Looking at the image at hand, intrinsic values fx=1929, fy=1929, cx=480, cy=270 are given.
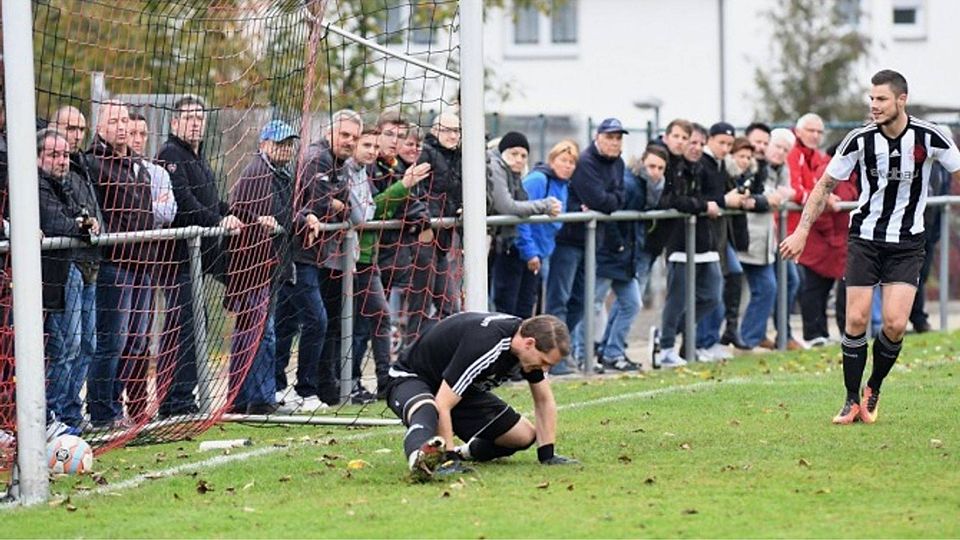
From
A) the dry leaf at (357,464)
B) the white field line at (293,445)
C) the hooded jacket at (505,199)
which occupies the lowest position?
the white field line at (293,445)

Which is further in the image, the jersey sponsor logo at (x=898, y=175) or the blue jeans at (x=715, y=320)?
the blue jeans at (x=715, y=320)

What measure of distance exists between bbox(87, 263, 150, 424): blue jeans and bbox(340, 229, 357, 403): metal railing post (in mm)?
1815

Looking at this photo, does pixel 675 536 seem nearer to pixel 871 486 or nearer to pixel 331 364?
pixel 871 486

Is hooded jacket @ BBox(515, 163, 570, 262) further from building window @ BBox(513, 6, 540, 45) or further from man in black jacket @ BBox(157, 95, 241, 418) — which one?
building window @ BBox(513, 6, 540, 45)

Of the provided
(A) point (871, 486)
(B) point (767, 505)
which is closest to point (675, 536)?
(B) point (767, 505)

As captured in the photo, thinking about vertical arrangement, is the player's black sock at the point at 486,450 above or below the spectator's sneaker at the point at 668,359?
above

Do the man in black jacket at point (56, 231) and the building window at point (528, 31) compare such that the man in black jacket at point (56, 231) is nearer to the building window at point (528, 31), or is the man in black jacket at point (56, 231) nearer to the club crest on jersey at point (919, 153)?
the club crest on jersey at point (919, 153)

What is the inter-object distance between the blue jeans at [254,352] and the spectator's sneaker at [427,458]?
3.01 meters

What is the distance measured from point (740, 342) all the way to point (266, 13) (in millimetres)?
6580

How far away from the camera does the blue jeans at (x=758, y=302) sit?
17453 mm

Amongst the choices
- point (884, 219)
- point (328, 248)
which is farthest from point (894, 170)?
point (328, 248)

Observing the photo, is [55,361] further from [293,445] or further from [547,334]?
[547,334]

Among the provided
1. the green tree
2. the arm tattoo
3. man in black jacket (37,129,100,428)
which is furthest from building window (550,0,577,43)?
man in black jacket (37,129,100,428)

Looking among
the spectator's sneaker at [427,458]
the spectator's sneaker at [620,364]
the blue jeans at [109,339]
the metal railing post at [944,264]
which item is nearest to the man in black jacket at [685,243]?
the spectator's sneaker at [620,364]
